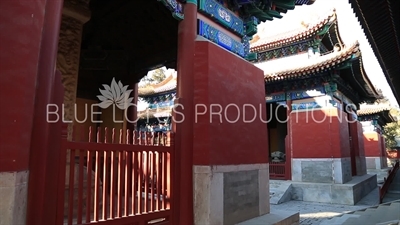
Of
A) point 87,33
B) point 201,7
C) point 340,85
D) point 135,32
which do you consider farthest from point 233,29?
point 340,85

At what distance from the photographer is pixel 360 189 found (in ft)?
37.1

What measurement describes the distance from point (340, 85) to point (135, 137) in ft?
34.6

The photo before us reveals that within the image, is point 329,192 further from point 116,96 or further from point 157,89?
point 157,89

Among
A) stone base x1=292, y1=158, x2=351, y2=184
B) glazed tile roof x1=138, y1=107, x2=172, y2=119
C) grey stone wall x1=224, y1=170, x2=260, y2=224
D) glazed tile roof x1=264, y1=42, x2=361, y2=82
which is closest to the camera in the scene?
grey stone wall x1=224, y1=170, x2=260, y2=224

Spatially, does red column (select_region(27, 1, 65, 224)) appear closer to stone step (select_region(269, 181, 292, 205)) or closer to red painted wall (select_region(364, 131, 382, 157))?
stone step (select_region(269, 181, 292, 205))

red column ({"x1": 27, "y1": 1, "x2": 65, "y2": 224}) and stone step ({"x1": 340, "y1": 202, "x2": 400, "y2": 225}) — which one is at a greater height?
red column ({"x1": 27, "y1": 1, "x2": 65, "y2": 224})

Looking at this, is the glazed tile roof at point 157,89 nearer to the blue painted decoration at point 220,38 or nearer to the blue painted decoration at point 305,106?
the blue painted decoration at point 305,106

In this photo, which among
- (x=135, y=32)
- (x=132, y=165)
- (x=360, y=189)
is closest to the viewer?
(x=132, y=165)

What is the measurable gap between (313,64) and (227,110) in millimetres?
7711

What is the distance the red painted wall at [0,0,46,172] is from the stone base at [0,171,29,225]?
0.23 ft

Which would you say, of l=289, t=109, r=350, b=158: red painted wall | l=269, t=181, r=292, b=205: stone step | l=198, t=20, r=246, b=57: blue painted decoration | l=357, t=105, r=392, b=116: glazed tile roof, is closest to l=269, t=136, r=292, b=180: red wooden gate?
l=289, t=109, r=350, b=158: red painted wall

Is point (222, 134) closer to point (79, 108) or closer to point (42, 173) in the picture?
point (42, 173)

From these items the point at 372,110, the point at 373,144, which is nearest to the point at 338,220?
the point at 372,110

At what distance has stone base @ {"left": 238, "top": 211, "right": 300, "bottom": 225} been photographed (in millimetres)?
5020
